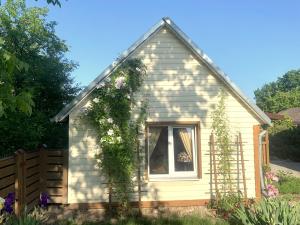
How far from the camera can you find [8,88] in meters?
5.09

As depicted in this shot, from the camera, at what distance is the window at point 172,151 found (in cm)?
1117

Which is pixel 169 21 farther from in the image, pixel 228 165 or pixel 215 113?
pixel 228 165

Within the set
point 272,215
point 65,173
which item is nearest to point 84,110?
point 65,173

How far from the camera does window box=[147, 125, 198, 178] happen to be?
1117cm

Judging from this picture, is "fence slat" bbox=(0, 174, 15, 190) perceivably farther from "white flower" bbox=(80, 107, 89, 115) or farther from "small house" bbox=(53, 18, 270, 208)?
"white flower" bbox=(80, 107, 89, 115)

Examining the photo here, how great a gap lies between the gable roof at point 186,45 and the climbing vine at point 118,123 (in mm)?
159

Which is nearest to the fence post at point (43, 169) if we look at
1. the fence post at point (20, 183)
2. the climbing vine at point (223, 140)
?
the fence post at point (20, 183)

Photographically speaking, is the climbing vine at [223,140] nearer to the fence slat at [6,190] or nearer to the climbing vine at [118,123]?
the climbing vine at [118,123]

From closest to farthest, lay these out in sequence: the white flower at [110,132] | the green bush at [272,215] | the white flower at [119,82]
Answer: the green bush at [272,215]
the white flower at [110,132]
the white flower at [119,82]

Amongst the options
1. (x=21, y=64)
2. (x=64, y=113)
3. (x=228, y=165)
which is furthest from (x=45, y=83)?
(x=21, y=64)

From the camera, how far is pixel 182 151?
11.3 metres

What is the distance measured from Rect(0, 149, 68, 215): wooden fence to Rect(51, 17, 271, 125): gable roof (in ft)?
4.15

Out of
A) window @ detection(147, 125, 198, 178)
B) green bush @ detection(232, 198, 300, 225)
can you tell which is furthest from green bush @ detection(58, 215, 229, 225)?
window @ detection(147, 125, 198, 178)

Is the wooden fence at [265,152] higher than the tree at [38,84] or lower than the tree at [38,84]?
lower
